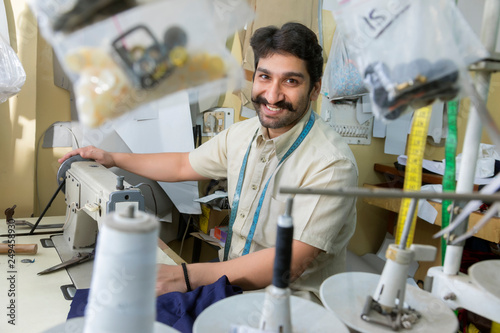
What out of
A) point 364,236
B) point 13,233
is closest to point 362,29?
point 13,233

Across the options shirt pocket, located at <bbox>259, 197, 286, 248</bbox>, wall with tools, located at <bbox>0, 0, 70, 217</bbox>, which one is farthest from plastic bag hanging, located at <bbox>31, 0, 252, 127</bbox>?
wall with tools, located at <bbox>0, 0, 70, 217</bbox>

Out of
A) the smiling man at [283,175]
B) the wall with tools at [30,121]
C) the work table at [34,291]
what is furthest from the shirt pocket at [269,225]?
the wall with tools at [30,121]

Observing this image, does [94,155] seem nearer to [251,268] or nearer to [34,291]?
[34,291]

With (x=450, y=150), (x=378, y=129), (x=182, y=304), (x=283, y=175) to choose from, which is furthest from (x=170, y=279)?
(x=378, y=129)

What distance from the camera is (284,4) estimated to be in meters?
2.10

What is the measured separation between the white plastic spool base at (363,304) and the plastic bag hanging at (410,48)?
0.31 meters

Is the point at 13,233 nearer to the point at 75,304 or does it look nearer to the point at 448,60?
the point at 75,304

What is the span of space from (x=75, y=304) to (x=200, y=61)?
0.73 meters

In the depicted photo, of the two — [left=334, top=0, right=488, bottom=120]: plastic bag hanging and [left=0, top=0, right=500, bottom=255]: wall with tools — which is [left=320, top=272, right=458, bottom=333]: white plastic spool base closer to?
[left=334, top=0, right=488, bottom=120]: plastic bag hanging

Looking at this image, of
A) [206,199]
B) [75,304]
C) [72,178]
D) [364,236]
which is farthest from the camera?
[364,236]

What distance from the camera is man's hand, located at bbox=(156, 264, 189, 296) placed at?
1.01m

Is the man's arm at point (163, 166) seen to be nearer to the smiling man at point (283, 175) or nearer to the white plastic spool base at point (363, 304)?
the smiling man at point (283, 175)

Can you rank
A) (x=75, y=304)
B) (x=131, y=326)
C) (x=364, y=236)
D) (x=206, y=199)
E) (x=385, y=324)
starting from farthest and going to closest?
(x=364, y=236)
(x=206, y=199)
(x=75, y=304)
(x=385, y=324)
(x=131, y=326)

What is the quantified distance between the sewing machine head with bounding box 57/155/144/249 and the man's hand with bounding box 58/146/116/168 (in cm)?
5
